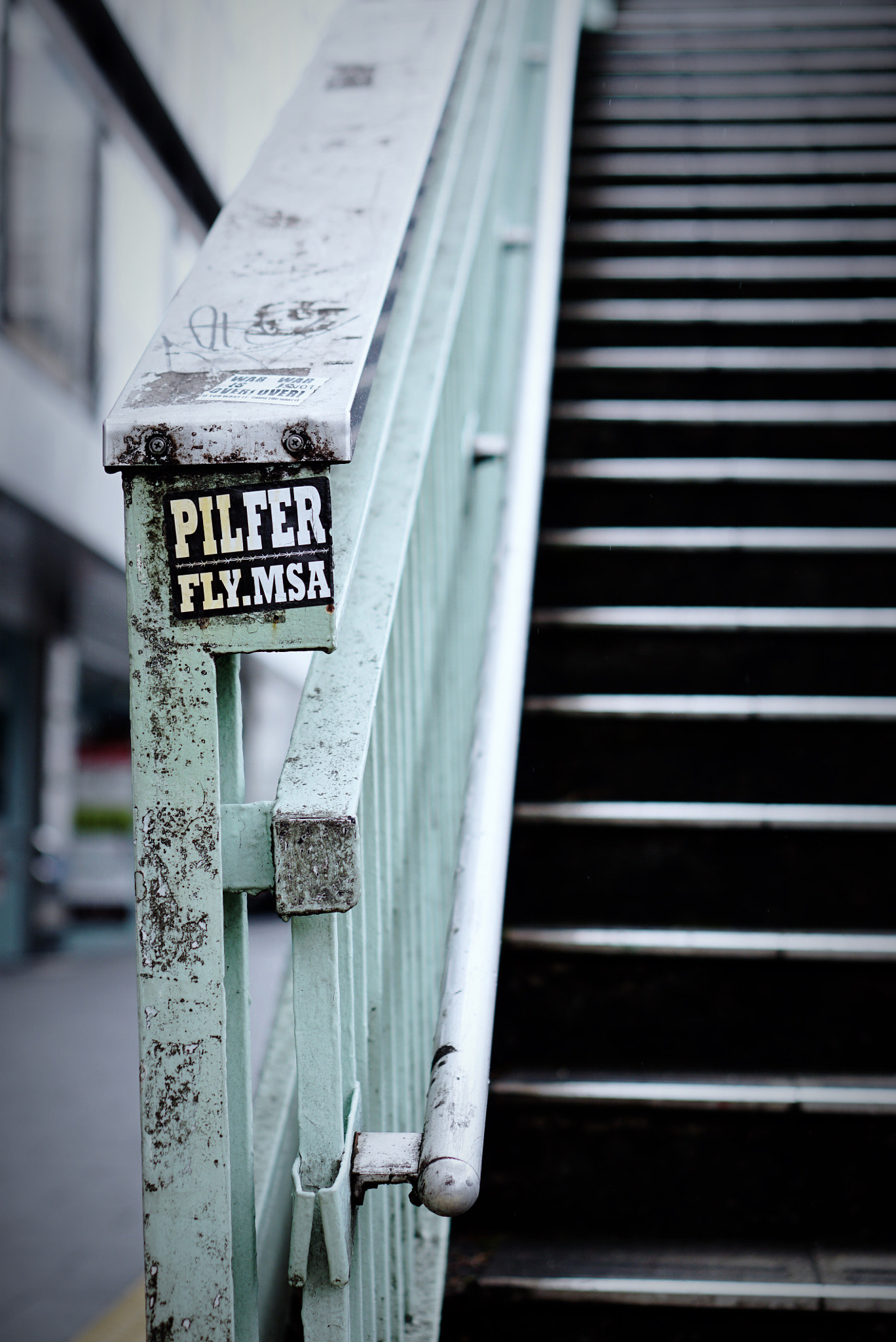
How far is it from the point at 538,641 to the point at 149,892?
1330mm

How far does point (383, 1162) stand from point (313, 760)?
1.09 feet

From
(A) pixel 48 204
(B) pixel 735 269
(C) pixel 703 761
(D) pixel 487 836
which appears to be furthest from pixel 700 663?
(A) pixel 48 204

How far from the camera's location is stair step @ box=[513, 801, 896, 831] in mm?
1697

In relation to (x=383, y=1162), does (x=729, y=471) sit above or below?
above

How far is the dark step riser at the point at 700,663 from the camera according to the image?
200cm

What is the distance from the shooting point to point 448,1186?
785 mm

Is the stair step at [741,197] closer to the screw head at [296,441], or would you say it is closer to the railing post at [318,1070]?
the screw head at [296,441]

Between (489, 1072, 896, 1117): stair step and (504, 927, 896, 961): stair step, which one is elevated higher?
(504, 927, 896, 961): stair step

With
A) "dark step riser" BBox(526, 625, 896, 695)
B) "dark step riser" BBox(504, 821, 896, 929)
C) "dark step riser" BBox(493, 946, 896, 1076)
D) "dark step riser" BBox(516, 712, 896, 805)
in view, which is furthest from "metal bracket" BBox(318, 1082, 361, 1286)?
"dark step riser" BBox(526, 625, 896, 695)

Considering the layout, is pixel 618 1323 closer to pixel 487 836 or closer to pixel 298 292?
pixel 487 836

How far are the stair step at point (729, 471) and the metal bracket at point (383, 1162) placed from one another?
1673 mm

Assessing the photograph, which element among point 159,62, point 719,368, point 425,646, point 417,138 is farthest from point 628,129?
point 159,62

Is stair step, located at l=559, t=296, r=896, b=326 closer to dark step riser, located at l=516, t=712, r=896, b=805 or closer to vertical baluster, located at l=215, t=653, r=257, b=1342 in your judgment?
dark step riser, located at l=516, t=712, r=896, b=805

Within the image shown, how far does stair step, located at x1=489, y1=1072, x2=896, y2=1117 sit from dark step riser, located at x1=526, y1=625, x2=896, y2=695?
0.77 m
